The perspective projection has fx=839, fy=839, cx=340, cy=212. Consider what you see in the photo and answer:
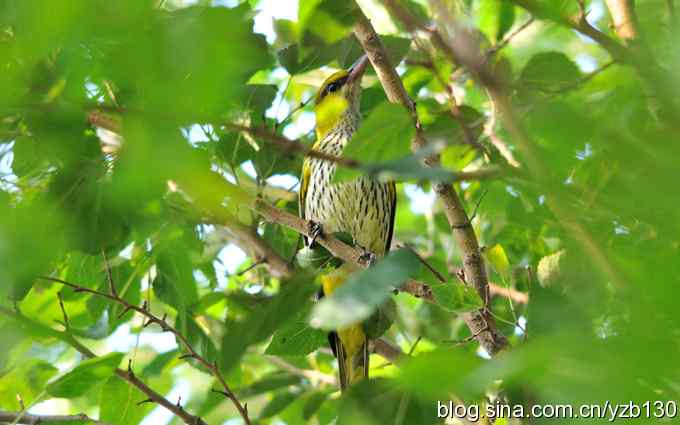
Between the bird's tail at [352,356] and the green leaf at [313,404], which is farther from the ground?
the bird's tail at [352,356]

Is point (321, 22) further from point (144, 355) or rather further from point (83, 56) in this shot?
point (144, 355)

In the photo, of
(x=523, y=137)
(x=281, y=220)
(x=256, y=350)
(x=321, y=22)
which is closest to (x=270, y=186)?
(x=256, y=350)

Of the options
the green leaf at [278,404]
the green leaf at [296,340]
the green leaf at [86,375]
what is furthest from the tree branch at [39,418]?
the green leaf at [278,404]

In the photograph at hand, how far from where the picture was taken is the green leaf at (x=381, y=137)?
A: 1.58 metres

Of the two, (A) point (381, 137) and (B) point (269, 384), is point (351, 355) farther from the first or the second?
(A) point (381, 137)

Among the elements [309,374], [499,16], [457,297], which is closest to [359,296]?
[457,297]

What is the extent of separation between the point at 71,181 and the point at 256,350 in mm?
2329

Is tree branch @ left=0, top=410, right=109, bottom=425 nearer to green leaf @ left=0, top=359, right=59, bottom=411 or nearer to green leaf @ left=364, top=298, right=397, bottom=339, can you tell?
green leaf @ left=0, top=359, right=59, bottom=411

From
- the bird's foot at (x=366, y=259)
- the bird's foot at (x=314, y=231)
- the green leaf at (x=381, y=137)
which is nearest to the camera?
the green leaf at (x=381, y=137)

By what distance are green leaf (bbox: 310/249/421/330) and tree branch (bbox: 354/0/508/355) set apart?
1.17 meters

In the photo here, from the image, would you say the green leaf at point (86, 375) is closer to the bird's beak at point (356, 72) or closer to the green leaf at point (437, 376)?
the green leaf at point (437, 376)

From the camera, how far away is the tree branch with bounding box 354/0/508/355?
255cm

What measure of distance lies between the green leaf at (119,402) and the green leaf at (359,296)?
1.62 meters

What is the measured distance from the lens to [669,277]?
100cm
